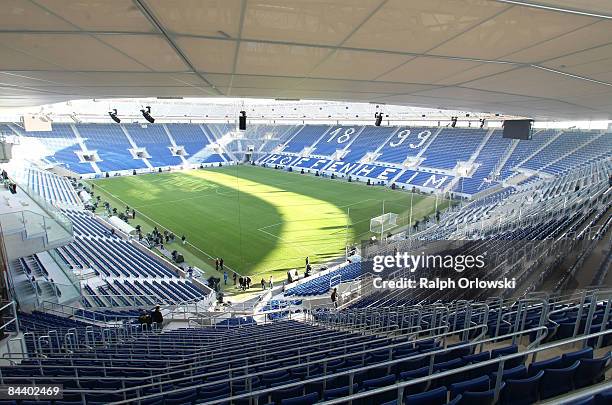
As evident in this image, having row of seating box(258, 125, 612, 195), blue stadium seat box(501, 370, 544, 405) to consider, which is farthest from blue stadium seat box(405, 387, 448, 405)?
row of seating box(258, 125, 612, 195)

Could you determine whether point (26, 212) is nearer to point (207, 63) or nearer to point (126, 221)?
point (207, 63)

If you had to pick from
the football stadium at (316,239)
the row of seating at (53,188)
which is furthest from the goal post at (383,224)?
the row of seating at (53,188)

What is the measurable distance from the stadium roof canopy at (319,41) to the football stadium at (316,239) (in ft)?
0.09

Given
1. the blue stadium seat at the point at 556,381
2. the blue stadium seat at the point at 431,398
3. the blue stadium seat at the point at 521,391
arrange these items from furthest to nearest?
the blue stadium seat at the point at 556,381
the blue stadium seat at the point at 521,391
the blue stadium seat at the point at 431,398

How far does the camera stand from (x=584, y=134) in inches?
1395

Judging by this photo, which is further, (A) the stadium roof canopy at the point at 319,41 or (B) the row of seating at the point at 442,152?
A: (B) the row of seating at the point at 442,152

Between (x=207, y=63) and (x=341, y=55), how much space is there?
5.11 feet

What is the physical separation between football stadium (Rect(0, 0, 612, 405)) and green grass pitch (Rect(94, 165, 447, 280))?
0.35 meters

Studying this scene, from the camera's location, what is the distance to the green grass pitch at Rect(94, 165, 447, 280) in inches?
904

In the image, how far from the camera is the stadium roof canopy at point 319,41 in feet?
7.59

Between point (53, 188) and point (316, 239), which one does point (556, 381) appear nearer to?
point (316, 239)

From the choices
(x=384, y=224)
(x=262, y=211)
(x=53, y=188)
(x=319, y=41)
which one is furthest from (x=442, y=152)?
(x=319, y=41)

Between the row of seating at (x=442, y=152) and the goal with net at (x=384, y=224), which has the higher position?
the row of seating at (x=442, y=152)

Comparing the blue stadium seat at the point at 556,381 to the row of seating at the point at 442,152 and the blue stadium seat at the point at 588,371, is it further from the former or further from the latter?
the row of seating at the point at 442,152
